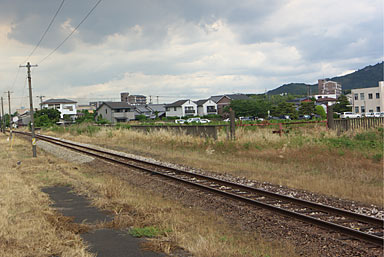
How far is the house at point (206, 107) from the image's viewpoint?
351 feet

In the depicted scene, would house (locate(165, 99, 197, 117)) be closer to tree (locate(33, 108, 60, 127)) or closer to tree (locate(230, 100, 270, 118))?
tree (locate(230, 100, 270, 118))

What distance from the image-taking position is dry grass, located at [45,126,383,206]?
11.6m

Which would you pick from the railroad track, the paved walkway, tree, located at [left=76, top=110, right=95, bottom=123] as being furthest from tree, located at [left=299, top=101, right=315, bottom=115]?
the paved walkway

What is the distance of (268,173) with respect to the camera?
14.2m

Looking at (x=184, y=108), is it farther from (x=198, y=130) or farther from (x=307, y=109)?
(x=198, y=130)

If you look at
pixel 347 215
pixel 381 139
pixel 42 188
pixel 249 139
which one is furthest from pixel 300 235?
pixel 249 139

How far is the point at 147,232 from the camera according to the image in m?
6.83

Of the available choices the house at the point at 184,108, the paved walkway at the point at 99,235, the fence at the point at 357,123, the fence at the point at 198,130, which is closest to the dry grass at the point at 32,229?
the paved walkway at the point at 99,235

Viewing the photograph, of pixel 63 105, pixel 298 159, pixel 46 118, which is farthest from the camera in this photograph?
pixel 63 105

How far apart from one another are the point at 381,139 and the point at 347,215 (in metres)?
9.93

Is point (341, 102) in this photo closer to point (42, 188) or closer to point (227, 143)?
point (227, 143)

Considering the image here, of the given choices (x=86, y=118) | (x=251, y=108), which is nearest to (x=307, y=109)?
(x=251, y=108)

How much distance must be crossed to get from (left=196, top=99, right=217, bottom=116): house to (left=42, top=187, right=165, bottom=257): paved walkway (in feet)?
318

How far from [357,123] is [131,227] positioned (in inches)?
647
